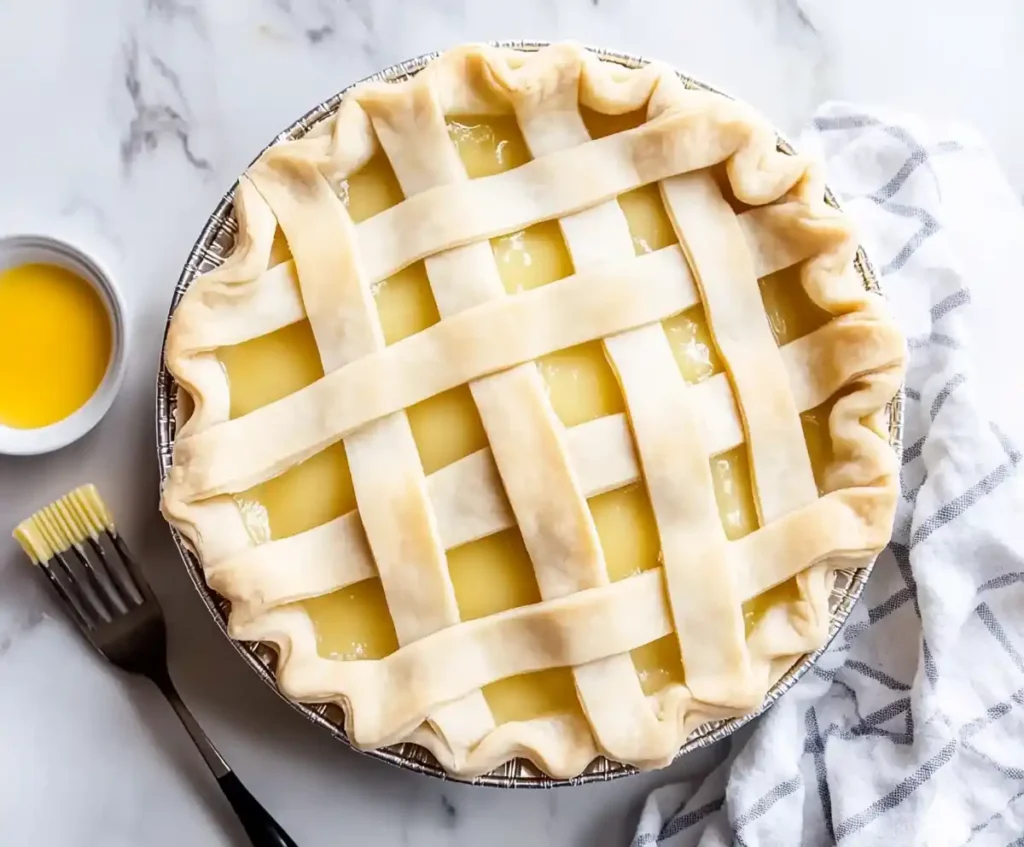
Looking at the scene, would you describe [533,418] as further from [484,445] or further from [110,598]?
[110,598]

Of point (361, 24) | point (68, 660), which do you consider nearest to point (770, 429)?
point (361, 24)

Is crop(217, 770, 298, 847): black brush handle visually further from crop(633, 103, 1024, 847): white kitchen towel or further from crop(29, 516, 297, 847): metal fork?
crop(633, 103, 1024, 847): white kitchen towel

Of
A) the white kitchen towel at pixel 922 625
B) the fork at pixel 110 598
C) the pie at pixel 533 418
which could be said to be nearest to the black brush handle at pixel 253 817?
the fork at pixel 110 598

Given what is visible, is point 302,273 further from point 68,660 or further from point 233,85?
point 68,660

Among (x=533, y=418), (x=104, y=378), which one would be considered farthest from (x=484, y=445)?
(x=104, y=378)

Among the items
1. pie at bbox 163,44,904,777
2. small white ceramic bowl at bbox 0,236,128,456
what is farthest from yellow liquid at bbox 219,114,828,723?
→ small white ceramic bowl at bbox 0,236,128,456
